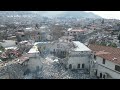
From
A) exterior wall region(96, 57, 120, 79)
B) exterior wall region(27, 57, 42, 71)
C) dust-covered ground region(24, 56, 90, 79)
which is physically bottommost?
dust-covered ground region(24, 56, 90, 79)

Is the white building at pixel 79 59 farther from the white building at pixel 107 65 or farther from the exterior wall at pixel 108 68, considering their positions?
the exterior wall at pixel 108 68

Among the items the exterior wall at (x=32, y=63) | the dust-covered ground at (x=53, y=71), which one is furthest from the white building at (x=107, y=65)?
the exterior wall at (x=32, y=63)

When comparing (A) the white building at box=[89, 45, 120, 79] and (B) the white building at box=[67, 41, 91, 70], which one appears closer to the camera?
(A) the white building at box=[89, 45, 120, 79]

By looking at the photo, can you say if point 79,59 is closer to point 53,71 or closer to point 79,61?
point 79,61

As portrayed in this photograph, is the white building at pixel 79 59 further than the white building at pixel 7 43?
No

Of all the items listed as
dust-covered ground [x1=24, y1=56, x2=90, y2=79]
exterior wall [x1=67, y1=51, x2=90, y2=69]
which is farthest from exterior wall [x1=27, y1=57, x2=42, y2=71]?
exterior wall [x1=67, y1=51, x2=90, y2=69]

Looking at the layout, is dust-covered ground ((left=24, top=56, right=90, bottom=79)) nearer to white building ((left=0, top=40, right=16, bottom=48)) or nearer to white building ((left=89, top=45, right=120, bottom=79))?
white building ((left=89, top=45, right=120, bottom=79))

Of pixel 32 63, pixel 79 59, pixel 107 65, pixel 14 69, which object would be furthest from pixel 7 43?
pixel 107 65
